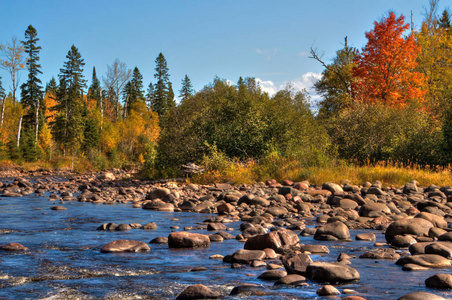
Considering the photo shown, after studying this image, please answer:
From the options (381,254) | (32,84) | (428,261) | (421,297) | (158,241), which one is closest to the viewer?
(421,297)

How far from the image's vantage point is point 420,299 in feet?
12.2

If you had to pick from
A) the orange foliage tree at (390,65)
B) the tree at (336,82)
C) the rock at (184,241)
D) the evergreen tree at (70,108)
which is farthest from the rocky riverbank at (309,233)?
the evergreen tree at (70,108)

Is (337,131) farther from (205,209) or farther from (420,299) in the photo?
(420,299)

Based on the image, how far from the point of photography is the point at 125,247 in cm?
630

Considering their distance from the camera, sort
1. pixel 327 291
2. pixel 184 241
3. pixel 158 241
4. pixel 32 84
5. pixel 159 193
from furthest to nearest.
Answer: pixel 32 84 → pixel 159 193 → pixel 158 241 → pixel 184 241 → pixel 327 291

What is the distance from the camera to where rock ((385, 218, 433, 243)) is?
708 centimetres

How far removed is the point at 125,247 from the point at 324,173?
1232 cm

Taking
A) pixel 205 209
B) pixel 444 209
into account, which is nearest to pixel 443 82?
pixel 444 209

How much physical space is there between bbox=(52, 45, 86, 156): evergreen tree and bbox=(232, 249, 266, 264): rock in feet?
136

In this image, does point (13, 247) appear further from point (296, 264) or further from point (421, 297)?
point (421, 297)

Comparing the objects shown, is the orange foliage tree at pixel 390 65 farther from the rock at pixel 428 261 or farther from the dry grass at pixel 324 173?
the rock at pixel 428 261

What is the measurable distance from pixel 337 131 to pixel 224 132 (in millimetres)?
5528

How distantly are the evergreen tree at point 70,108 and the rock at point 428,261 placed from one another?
42390 millimetres

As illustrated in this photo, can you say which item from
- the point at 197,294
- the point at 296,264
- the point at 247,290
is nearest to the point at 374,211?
the point at 296,264
